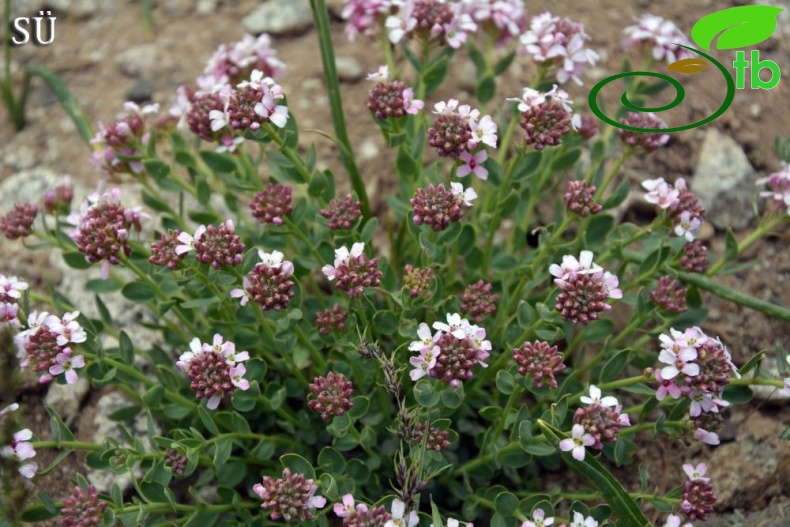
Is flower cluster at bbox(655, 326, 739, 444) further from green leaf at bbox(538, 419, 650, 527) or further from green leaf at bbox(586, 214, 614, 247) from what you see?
green leaf at bbox(586, 214, 614, 247)

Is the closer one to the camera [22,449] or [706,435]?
[22,449]

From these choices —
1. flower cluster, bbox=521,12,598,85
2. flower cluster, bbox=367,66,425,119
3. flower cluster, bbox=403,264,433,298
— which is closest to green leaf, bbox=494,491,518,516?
flower cluster, bbox=403,264,433,298

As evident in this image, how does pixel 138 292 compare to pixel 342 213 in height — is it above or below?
below

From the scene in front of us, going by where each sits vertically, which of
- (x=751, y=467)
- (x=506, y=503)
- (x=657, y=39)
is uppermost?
(x=657, y=39)

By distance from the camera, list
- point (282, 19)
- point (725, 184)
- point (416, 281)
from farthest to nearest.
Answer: point (282, 19), point (725, 184), point (416, 281)

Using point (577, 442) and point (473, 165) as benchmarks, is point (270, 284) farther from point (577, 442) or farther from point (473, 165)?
point (577, 442)

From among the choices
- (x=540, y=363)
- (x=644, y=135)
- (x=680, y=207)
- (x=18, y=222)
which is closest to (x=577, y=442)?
(x=540, y=363)

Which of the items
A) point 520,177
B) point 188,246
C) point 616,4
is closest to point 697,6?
point 616,4

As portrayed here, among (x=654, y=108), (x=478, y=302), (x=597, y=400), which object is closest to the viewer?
(x=597, y=400)
